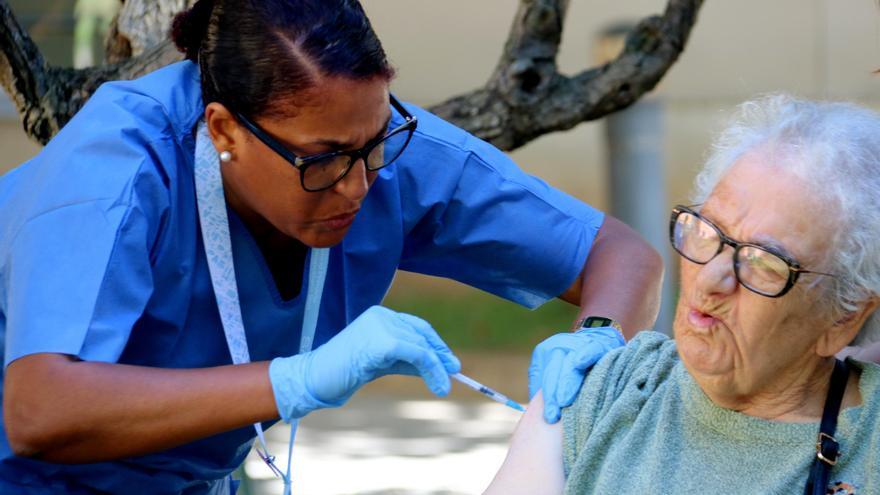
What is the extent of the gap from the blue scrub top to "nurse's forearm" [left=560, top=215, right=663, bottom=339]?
0.04 meters

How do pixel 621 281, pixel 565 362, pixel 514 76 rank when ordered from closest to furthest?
pixel 565 362 → pixel 621 281 → pixel 514 76

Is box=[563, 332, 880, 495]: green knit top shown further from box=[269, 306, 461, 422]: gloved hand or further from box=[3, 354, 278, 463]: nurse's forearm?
box=[3, 354, 278, 463]: nurse's forearm

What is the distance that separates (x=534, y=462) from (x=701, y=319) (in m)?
0.35

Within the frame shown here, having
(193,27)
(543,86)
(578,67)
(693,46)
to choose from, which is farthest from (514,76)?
(693,46)

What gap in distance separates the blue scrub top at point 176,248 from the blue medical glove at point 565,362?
1.18ft

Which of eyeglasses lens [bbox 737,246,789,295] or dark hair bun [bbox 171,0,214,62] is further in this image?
dark hair bun [bbox 171,0,214,62]

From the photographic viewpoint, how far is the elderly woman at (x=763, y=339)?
1871 millimetres

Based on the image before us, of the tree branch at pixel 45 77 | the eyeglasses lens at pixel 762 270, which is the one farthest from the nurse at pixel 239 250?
the tree branch at pixel 45 77

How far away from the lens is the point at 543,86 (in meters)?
3.16

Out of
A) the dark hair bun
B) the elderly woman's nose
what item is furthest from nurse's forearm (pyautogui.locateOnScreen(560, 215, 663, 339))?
the dark hair bun

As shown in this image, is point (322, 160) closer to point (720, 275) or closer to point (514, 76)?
point (720, 275)

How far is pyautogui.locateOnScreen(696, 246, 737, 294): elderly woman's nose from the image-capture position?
1892 mm

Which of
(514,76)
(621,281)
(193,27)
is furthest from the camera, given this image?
(514,76)

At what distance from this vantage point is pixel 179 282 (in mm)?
2295
